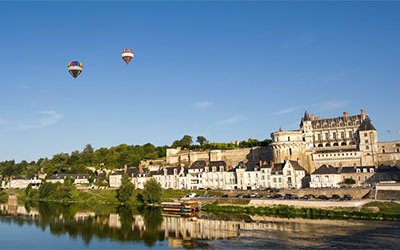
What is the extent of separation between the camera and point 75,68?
4750cm

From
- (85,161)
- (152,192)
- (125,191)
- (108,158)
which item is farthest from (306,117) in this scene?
(85,161)

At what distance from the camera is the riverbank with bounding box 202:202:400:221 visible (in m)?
35.1

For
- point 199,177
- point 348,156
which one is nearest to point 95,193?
point 199,177

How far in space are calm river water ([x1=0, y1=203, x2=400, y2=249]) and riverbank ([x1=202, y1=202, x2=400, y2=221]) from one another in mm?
2177

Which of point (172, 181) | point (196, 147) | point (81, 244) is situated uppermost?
point (196, 147)

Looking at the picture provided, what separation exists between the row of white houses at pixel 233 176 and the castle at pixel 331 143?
5.96 metres

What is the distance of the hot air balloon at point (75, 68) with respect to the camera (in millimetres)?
47431

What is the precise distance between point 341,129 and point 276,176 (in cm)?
1929

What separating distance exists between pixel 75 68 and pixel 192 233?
91.9 ft

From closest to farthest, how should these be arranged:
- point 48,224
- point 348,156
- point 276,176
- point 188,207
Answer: point 48,224 → point 188,207 → point 276,176 → point 348,156

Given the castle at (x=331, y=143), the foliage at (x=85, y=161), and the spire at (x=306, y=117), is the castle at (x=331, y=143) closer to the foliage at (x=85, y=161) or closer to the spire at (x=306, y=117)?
the spire at (x=306, y=117)

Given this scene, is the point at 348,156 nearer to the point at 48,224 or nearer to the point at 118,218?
the point at 118,218

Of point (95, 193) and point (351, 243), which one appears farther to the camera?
point (95, 193)

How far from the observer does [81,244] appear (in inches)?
1180
